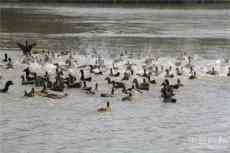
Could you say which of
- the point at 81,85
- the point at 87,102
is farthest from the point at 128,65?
the point at 87,102

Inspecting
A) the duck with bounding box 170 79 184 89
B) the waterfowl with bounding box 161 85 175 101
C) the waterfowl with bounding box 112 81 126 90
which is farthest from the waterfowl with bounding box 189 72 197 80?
the waterfowl with bounding box 112 81 126 90

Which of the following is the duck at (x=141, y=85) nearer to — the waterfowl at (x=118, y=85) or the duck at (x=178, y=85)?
the waterfowl at (x=118, y=85)

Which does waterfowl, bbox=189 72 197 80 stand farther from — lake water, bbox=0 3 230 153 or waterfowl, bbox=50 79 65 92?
waterfowl, bbox=50 79 65 92

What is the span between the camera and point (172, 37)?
6066 centimetres

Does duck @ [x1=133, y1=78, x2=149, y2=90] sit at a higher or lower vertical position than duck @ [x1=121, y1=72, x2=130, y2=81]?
lower

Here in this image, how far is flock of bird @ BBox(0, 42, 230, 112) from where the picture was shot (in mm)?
29016

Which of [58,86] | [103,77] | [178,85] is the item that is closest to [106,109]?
[58,86]

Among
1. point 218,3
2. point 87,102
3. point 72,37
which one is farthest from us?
point 218,3

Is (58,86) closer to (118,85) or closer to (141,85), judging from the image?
(118,85)

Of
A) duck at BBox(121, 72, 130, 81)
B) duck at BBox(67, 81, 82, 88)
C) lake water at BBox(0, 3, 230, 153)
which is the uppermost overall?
duck at BBox(121, 72, 130, 81)

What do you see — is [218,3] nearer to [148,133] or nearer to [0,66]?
[0,66]

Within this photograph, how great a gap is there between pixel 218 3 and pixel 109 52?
101m

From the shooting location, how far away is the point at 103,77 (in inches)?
1289

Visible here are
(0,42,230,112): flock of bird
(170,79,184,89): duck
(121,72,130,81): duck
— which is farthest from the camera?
(121,72,130,81): duck
